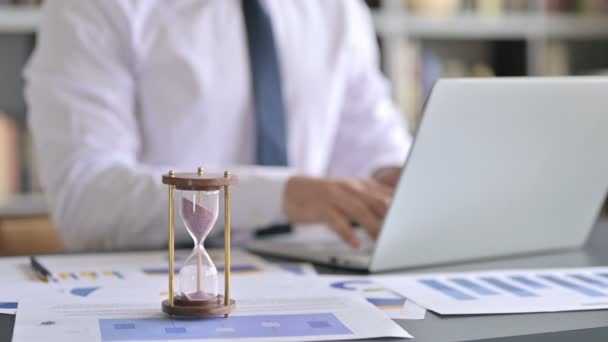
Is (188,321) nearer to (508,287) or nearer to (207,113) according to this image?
(508,287)

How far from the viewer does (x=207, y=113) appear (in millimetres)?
1526

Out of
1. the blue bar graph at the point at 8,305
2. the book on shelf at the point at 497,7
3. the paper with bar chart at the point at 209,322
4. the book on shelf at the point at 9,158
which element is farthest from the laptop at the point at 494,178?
the book on shelf at the point at 497,7

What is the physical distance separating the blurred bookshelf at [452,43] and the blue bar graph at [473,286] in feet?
6.13

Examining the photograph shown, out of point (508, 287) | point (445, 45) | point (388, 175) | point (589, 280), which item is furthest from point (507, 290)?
point (445, 45)

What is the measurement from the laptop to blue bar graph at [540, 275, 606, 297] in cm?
14

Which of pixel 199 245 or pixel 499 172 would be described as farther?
pixel 499 172

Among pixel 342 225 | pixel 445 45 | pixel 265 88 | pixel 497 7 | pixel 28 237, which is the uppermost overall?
pixel 497 7

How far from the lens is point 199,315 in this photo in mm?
788

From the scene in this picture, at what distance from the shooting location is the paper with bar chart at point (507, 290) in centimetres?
85

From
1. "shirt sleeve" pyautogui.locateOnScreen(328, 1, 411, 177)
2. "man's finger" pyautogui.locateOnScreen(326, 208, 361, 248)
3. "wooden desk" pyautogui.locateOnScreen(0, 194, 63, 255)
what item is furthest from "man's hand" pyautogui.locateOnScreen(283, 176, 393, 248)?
"wooden desk" pyautogui.locateOnScreen(0, 194, 63, 255)

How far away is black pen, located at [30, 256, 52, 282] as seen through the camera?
3.28ft

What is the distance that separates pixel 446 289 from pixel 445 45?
9.05ft

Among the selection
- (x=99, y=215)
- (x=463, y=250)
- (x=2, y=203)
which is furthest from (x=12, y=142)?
(x=463, y=250)

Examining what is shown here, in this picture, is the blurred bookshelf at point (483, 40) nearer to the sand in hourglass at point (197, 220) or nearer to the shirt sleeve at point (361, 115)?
the shirt sleeve at point (361, 115)
